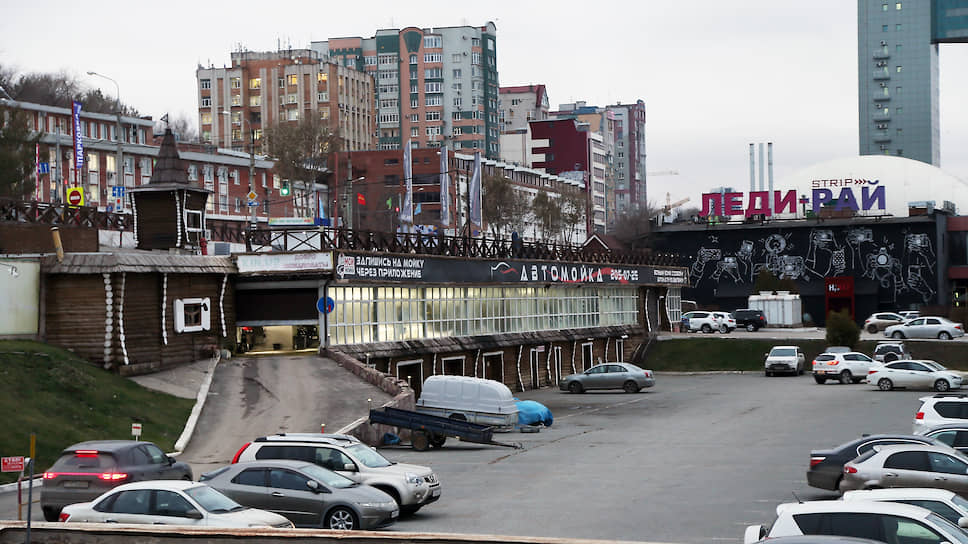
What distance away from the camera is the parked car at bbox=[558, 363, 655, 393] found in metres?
56.3

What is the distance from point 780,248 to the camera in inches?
4281

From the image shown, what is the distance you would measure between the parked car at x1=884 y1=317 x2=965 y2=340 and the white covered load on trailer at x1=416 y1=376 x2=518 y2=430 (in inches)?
1646

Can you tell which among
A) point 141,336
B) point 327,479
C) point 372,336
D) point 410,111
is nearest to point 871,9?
point 410,111

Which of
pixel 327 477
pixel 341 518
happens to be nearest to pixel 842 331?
pixel 327 477

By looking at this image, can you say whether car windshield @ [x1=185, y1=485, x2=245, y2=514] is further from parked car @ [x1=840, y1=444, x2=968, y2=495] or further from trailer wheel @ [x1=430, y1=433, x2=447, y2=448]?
trailer wheel @ [x1=430, y1=433, x2=447, y2=448]

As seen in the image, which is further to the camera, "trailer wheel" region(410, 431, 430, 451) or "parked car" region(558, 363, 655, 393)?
"parked car" region(558, 363, 655, 393)

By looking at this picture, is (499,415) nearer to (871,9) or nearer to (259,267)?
(259,267)

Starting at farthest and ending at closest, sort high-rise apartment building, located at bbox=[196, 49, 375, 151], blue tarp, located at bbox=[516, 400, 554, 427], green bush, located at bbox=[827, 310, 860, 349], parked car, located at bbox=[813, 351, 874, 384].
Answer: high-rise apartment building, located at bbox=[196, 49, 375, 151], green bush, located at bbox=[827, 310, 860, 349], parked car, located at bbox=[813, 351, 874, 384], blue tarp, located at bbox=[516, 400, 554, 427]

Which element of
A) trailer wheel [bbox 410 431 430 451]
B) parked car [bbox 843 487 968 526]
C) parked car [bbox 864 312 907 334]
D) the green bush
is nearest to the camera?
parked car [bbox 843 487 968 526]

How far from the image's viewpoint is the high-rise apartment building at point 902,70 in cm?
16800

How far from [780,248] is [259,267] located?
7367 centimetres

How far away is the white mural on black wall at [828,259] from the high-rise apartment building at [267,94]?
219 ft

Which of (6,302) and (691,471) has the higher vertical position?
(6,302)

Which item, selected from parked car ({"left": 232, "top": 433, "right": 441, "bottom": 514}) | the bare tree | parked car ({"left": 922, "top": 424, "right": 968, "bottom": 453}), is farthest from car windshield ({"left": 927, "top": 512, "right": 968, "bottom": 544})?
the bare tree
